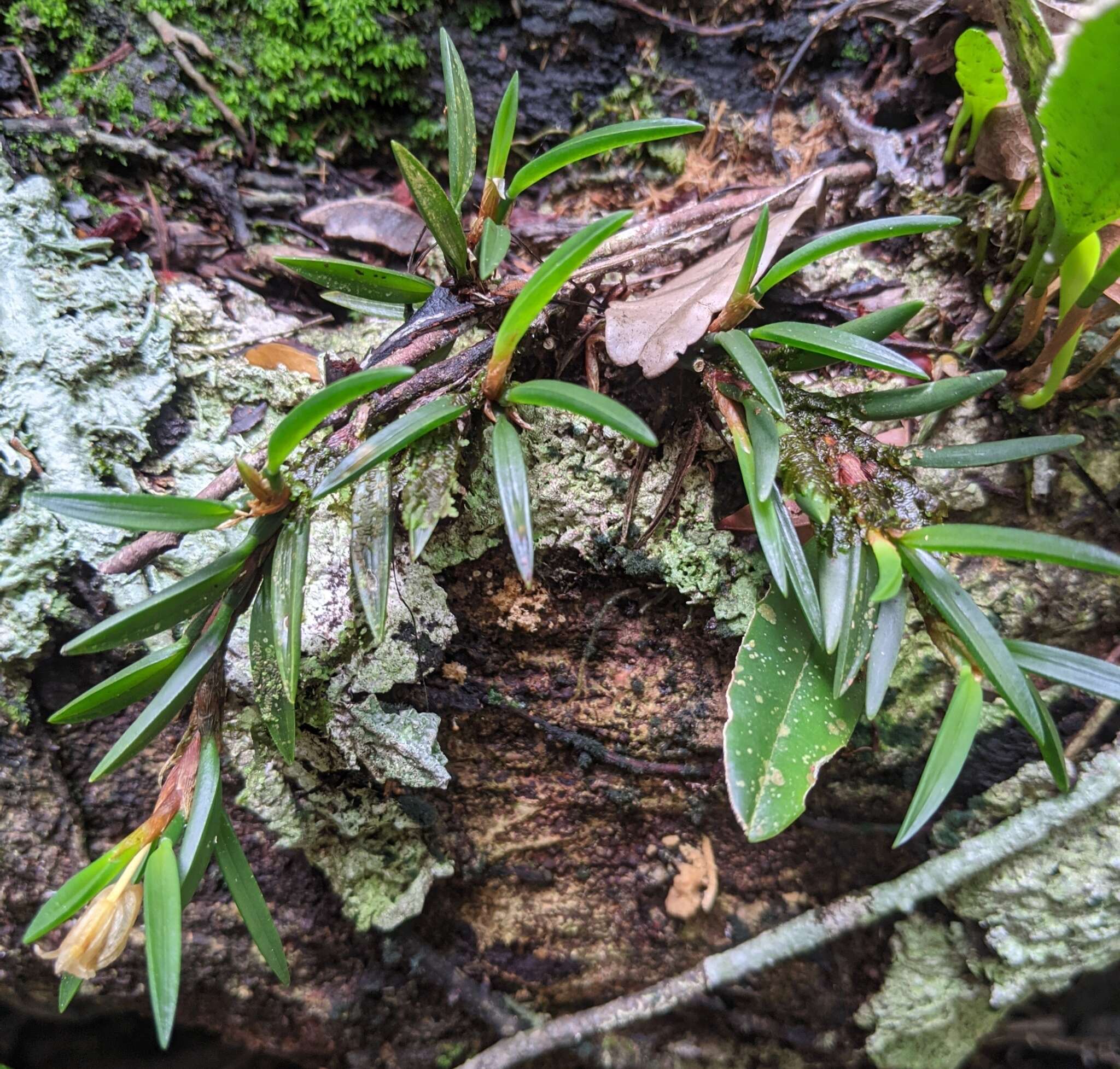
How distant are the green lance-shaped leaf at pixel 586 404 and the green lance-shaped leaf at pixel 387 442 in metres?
0.10

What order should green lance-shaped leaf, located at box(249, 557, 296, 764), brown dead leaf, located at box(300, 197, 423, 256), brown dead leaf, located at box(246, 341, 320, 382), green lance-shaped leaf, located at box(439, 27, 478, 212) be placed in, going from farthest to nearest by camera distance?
brown dead leaf, located at box(300, 197, 423, 256)
brown dead leaf, located at box(246, 341, 320, 382)
green lance-shaped leaf, located at box(439, 27, 478, 212)
green lance-shaped leaf, located at box(249, 557, 296, 764)

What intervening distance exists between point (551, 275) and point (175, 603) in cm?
61

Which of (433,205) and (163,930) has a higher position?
(433,205)

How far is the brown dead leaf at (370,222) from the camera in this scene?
1.42 m

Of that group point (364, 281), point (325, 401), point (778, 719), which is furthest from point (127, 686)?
point (778, 719)

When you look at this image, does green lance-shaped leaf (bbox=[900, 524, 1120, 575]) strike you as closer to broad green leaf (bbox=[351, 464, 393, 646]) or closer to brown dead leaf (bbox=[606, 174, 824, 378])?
brown dead leaf (bbox=[606, 174, 824, 378])

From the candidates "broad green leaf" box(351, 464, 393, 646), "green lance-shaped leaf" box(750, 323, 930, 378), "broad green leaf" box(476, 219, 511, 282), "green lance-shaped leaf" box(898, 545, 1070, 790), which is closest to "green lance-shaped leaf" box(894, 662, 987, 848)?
"green lance-shaped leaf" box(898, 545, 1070, 790)

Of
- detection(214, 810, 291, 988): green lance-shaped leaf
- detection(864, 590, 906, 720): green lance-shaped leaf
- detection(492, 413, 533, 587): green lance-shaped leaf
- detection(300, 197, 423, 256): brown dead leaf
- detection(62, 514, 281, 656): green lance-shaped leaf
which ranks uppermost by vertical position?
detection(300, 197, 423, 256): brown dead leaf

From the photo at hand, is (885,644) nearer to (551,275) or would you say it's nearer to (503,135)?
(551,275)

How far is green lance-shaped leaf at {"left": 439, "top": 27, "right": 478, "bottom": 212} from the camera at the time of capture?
102cm

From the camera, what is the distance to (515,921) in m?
1.48

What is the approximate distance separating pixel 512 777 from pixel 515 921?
409 millimetres

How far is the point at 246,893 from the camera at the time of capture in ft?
3.23

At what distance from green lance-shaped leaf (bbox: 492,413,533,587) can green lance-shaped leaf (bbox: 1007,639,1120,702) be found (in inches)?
26.3
